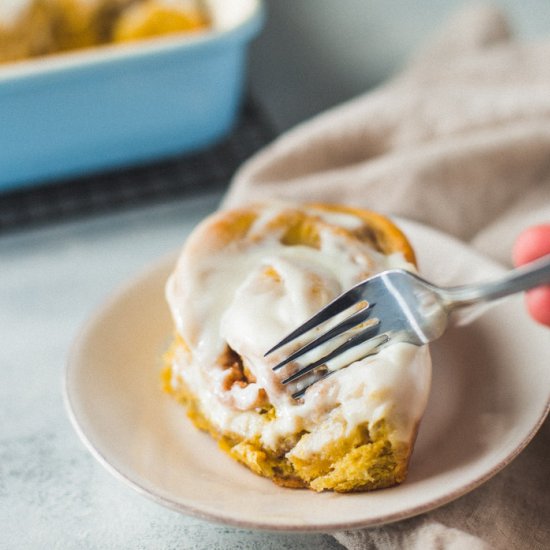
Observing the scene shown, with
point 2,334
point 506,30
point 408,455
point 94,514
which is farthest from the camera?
point 506,30

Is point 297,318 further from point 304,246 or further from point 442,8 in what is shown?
point 442,8

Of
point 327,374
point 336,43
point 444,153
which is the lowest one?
point 336,43

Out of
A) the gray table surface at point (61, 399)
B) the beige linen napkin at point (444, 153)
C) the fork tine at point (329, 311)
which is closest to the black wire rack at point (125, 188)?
the gray table surface at point (61, 399)

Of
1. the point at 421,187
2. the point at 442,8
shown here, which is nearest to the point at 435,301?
the point at 421,187

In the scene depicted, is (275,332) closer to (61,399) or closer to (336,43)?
(61,399)

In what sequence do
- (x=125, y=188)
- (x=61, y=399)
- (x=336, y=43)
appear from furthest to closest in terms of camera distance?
(x=336, y=43), (x=125, y=188), (x=61, y=399)

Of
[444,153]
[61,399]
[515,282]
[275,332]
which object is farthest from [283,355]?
[444,153]
